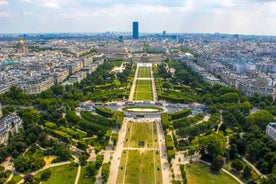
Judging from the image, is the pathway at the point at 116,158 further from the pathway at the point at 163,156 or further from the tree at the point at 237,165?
the tree at the point at 237,165

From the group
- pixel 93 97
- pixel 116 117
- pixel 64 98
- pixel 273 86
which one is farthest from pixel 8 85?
pixel 273 86

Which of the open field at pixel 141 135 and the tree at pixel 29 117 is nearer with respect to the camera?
the open field at pixel 141 135

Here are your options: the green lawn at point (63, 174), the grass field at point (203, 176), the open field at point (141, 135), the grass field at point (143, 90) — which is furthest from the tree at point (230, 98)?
the green lawn at point (63, 174)

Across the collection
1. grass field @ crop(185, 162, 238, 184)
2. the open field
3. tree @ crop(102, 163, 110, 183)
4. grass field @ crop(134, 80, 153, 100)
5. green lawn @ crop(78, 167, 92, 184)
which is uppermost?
grass field @ crop(134, 80, 153, 100)

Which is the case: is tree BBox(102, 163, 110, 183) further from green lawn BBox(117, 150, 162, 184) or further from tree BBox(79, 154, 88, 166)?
tree BBox(79, 154, 88, 166)

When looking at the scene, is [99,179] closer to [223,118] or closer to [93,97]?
[223,118]

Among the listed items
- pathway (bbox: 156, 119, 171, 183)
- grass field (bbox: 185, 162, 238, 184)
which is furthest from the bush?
grass field (bbox: 185, 162, 238, 184)
